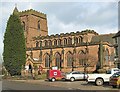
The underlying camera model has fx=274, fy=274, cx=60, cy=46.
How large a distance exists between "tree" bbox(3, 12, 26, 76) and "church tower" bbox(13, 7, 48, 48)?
25.1 metres

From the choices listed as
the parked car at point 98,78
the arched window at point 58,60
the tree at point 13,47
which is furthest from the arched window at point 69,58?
the parked car at point 98,78

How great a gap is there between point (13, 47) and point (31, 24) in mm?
29641

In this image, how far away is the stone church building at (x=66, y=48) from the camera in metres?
70.4

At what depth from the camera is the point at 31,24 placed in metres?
91.0

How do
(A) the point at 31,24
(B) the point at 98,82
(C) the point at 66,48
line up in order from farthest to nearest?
(A) the point at 31,24 < (C) the point at 66,48 < (B) the point at 98,82

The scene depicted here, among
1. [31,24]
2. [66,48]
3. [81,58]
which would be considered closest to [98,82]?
[81,58]

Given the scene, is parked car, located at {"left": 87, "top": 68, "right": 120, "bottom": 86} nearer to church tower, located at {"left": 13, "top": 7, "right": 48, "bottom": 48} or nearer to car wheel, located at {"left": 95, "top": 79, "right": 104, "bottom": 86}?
car wheel, located at {"left": 95, "top": 79, "right": 104, "bottom": 86}

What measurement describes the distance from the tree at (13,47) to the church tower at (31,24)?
25.1 meters

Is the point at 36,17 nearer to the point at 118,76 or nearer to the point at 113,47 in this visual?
the point at 113,47

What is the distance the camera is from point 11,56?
202 feet

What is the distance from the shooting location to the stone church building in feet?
231

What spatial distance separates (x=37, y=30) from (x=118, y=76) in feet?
229

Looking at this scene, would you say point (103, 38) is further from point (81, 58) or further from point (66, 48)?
point (81, 58)

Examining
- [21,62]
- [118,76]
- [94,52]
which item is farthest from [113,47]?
[118,76]
